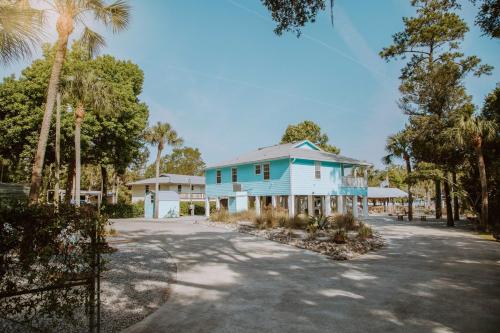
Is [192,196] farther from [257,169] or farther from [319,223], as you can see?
[319,223]

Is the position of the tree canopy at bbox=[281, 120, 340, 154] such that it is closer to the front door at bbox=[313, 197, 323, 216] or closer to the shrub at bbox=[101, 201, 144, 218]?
the front door at bbox=[313, 197, 323, 216]

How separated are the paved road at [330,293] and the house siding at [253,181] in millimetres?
15052

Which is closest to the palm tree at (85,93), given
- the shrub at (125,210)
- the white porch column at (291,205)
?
the white porch column at (291,205)

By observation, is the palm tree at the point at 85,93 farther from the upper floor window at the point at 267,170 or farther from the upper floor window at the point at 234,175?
the upper floor window at the point at 234,175

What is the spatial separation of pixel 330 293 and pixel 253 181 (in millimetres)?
23262

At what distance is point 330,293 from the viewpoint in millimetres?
7133

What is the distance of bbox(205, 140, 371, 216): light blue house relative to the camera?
90.1ft

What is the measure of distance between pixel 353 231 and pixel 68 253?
16.5 meters

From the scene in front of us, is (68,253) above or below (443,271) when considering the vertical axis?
above

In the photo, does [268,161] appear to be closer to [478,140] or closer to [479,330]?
[478,140]

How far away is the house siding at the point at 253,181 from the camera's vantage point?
90.3 feet

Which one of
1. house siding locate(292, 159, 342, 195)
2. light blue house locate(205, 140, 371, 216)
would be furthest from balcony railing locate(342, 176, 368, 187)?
house siding locate(292, 159, 342, 195)

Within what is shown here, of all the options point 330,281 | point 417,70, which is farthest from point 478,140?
point 330,281

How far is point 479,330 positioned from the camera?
5.04 m
